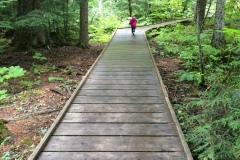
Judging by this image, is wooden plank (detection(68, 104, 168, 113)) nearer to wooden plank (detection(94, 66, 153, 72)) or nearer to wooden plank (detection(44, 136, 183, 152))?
wooden plank (detection(44, 136, 183, 152))

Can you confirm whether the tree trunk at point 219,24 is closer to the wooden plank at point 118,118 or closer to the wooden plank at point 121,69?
the wooden plank at point 121,69

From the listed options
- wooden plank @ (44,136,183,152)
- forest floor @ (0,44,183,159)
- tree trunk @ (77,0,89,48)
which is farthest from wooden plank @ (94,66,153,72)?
tree trunk @ (77,0,89,48)

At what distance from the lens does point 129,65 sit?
8930mm

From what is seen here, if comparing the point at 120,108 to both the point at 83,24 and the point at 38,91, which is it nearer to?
the point at 38,91

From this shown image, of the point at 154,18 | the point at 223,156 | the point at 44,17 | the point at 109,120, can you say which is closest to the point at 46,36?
the point at 44,17

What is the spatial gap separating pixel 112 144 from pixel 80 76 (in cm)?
506

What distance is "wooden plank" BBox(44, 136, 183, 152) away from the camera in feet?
11.8

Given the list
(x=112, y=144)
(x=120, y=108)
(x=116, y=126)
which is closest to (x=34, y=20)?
(x=120, y=108)

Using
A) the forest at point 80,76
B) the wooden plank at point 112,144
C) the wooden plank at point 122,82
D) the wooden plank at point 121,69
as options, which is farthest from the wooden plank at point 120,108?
the wooden plank at point 121,69

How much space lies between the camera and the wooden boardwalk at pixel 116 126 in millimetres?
3499

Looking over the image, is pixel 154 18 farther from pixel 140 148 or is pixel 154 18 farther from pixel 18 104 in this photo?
pixel 140 148

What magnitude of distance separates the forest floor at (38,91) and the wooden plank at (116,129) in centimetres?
63

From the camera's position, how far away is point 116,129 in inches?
163

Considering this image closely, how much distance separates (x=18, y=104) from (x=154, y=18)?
74.1ft
